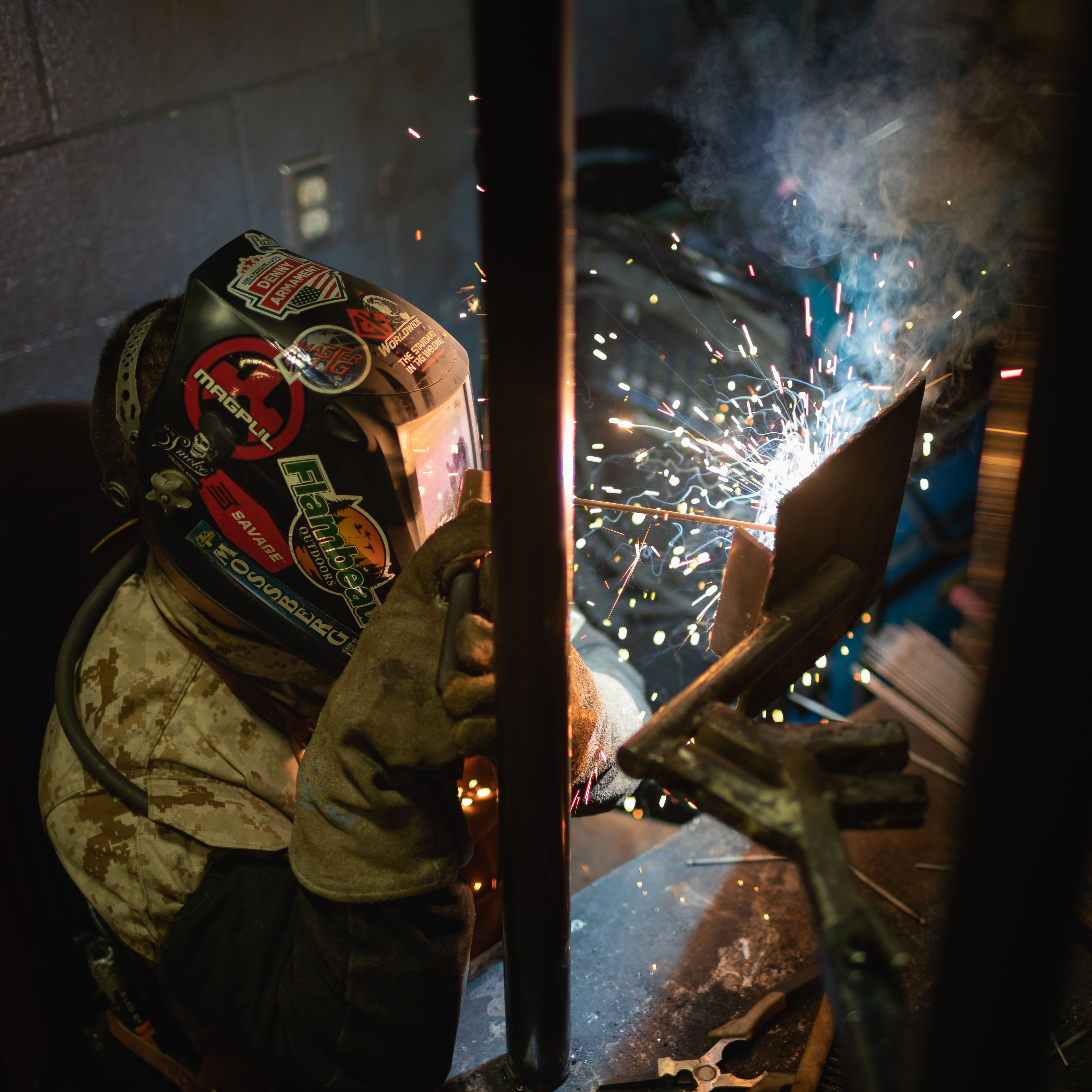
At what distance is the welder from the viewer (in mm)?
1410

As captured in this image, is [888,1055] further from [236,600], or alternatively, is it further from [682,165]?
[682,165]

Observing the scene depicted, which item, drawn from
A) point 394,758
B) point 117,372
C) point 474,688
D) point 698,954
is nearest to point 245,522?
point 117,372

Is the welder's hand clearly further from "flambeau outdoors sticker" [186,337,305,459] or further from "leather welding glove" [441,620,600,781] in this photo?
"flambeau outdoors sticker" [186,337,305,459]

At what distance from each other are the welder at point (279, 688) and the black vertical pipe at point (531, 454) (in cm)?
30

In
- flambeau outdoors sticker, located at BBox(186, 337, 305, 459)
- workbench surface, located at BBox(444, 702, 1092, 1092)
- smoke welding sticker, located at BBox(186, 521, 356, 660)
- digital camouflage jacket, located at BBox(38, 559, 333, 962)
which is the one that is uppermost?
flambeau outdoors sticker, located at BBox(186, 337, 305, 459)

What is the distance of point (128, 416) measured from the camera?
5.37 ft

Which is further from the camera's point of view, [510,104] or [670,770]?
[670,770]

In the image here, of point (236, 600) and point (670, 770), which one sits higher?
point (670, 770)

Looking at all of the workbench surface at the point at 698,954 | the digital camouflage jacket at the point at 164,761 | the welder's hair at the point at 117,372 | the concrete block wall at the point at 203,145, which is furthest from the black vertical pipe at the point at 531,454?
the concrete block wall at the point at 203,145

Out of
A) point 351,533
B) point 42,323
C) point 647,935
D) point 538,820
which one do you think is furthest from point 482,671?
point 42,323

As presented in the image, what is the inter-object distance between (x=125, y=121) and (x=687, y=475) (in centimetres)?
205

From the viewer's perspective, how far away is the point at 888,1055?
2.29ft

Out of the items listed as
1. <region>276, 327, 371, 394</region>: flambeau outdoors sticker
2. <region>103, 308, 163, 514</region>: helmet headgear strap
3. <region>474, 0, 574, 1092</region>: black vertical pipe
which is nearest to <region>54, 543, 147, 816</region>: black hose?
<region>103, 308, 163, 514</region>: helmet headgear strap

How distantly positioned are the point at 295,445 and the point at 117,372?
1.34ft
